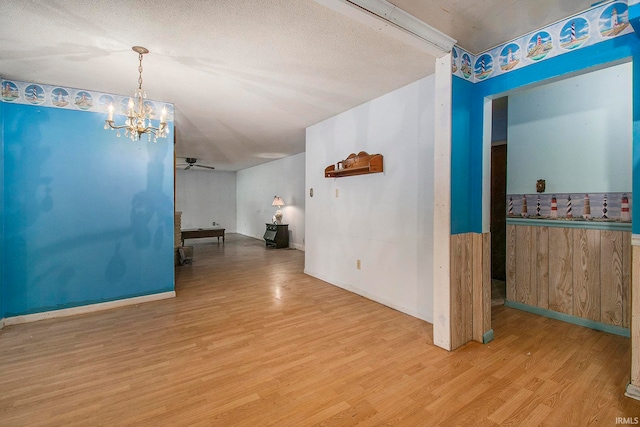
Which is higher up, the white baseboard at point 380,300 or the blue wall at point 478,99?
the blue wall at point 478,99

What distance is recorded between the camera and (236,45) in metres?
2.41

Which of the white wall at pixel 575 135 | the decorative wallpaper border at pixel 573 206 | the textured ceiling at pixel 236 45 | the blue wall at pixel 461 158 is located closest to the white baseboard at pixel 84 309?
the textured ceiling at pixel 236 45

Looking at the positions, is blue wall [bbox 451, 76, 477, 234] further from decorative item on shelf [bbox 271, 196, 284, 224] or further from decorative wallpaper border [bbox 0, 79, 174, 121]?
decorative item on shelf [bbox 271, 196, 284, 224]

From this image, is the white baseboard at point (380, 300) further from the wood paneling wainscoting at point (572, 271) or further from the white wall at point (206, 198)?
the white wall at point (206, 198)

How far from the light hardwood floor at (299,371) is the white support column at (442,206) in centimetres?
27

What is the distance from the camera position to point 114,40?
91.4 inches

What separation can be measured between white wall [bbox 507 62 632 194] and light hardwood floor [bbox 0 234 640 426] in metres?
1.56

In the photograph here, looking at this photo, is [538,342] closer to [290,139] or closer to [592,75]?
[592,75]

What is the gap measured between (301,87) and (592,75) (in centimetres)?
308

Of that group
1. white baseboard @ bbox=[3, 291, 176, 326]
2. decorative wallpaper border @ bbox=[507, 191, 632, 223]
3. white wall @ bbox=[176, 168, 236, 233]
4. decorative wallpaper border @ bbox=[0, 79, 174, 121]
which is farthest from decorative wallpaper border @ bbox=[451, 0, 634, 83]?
white wall @ bbox=[176, 168, 236, 233]

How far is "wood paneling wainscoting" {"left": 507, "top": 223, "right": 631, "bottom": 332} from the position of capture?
108 inches

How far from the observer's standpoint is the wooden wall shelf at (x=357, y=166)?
3536 millimetres

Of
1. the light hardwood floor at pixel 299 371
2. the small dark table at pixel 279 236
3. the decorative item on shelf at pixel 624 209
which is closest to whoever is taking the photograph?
the light hardwood floor at pixel 299 371

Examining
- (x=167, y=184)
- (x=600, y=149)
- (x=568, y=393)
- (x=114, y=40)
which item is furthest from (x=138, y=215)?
(x=600, y=149)
